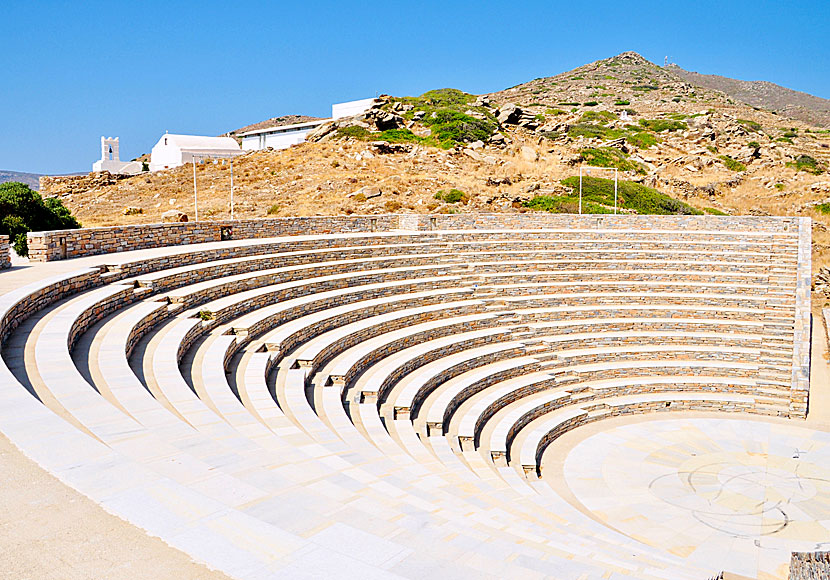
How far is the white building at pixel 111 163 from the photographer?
50844 millimetres

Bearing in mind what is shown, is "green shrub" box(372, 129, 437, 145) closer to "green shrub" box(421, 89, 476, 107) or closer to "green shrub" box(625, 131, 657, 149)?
"green shrub" box(421, 89, 476, 107)

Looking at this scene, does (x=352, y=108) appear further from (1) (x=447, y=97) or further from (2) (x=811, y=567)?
(2) (x=811, y=567)

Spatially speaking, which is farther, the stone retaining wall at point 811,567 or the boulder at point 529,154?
the boulder at point 529,154

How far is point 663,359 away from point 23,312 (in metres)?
14.2

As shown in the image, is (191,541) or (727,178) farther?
(727,178)

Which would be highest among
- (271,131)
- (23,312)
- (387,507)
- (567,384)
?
(271,131)

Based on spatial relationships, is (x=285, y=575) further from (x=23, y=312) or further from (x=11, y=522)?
(x=23, y=312)

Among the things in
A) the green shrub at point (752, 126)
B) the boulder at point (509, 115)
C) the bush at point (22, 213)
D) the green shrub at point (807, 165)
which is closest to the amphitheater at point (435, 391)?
the bush at point (22, 213)

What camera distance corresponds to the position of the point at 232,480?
159 inches

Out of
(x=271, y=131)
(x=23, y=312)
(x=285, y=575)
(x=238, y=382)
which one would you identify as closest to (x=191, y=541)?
(x=285, y=575)

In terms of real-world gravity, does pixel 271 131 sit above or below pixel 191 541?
above

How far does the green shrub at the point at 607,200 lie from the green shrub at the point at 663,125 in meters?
21.7

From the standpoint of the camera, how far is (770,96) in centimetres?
11400

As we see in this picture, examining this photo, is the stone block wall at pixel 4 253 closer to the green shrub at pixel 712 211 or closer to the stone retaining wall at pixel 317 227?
the stone retaining wall at pixel 317 227
